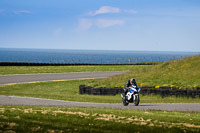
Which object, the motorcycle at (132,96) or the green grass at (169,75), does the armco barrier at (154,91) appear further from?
the motorcycle at (132,96)

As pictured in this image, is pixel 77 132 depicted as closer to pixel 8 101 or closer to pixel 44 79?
pixel 8 101

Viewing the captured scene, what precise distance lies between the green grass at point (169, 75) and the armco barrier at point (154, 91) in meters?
1.09

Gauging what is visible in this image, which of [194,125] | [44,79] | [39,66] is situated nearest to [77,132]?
[194,125]

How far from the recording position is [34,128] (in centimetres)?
984

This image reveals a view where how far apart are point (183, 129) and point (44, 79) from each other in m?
26.9

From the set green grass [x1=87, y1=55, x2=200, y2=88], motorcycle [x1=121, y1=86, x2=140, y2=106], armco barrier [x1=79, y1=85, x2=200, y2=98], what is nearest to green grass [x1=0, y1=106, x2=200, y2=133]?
motorcycle [x1=121, y1=86, x2=140, y2=106]

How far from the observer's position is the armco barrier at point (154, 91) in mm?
22719

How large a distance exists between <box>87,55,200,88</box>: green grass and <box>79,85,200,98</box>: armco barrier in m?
1.09

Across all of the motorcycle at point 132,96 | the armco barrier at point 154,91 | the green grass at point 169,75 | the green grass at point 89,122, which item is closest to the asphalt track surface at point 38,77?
the green grass at point 169,75

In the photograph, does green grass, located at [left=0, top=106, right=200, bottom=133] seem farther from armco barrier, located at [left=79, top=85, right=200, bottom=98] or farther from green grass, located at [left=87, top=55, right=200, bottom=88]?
green grass, located at [left=87, top=55, right=200, bottom=88]

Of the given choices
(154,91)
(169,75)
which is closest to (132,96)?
(154,91)

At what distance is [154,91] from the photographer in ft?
78.9

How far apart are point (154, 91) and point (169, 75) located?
4.23m

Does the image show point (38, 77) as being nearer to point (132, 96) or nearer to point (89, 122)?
point (132, 96)
